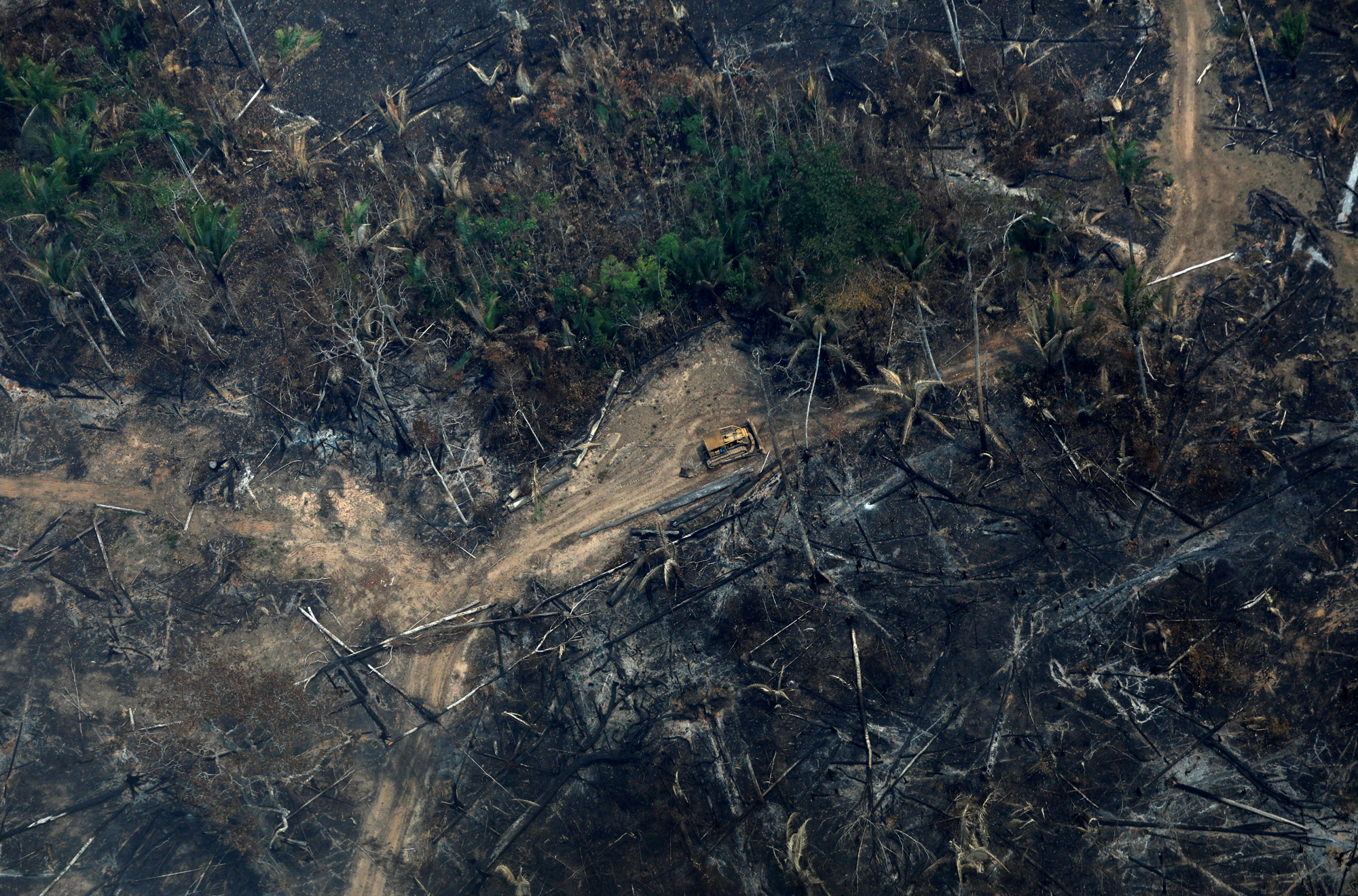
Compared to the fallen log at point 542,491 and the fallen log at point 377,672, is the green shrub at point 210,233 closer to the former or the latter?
the fallen log at point 377,672

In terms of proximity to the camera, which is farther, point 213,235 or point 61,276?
point 213,235

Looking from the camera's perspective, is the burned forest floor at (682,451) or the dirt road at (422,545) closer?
the burned forest floor at (682,451)

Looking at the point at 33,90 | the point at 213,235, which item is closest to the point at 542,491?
the point at 213,235

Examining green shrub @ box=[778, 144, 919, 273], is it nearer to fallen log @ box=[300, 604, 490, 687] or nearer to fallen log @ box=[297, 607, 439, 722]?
fallen log @ box=[300, 604, 490, 687]

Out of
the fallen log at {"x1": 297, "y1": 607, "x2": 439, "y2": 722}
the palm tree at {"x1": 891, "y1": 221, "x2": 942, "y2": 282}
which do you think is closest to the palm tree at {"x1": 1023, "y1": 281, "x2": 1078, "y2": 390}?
the palm tree at {"x1": 891, "y1": 221, "x2": 942, "y2": 282}

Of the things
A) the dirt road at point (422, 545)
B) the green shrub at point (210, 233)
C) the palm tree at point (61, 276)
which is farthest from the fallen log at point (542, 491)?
the palm tree at point (61, 276)

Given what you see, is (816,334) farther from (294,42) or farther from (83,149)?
(83,149)
